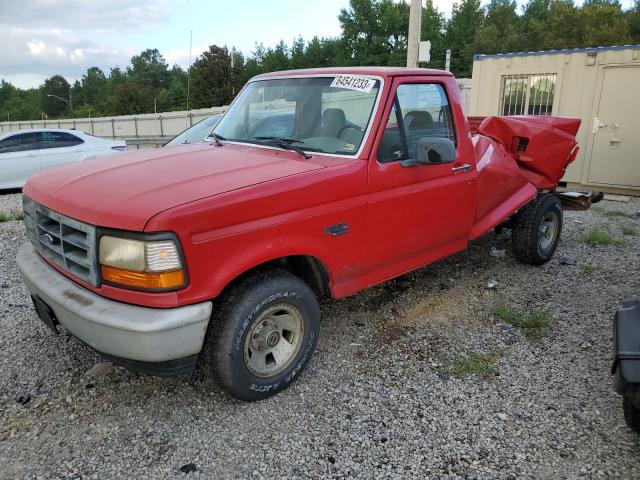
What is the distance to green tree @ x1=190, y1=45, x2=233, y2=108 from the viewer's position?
53281 millimetres

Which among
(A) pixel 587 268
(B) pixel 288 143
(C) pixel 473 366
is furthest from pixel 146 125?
(C) pixel 473 366

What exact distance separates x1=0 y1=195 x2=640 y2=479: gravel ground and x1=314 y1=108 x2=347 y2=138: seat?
63.7 inches

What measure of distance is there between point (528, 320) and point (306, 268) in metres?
2.15

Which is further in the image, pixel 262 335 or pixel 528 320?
pixel 528 320

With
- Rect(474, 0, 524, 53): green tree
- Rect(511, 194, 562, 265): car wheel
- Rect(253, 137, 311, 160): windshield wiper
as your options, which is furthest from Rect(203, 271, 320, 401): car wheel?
Rect(474, 0, 524, 53): green tree

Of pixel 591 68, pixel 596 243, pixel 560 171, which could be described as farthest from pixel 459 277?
pixel 591 68

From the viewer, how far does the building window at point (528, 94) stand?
1089 cm

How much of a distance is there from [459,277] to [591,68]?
7.46 meters

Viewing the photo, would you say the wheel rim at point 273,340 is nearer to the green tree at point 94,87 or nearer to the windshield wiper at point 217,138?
the windshield wiper at point 217,138

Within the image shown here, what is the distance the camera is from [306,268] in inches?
133

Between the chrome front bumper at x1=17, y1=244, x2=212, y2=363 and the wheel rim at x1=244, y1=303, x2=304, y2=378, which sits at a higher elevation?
the chrome front bumper at x1=17, y1=244, x2=212, y2=363

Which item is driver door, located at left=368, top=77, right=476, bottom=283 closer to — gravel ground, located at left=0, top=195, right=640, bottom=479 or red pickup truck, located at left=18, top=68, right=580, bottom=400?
red pickup truck, located at left=18, top=68, right=580, bottom=400

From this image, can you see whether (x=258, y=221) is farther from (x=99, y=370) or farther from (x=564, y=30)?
(x=564, y=30)

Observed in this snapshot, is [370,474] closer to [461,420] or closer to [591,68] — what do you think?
[461,420]
